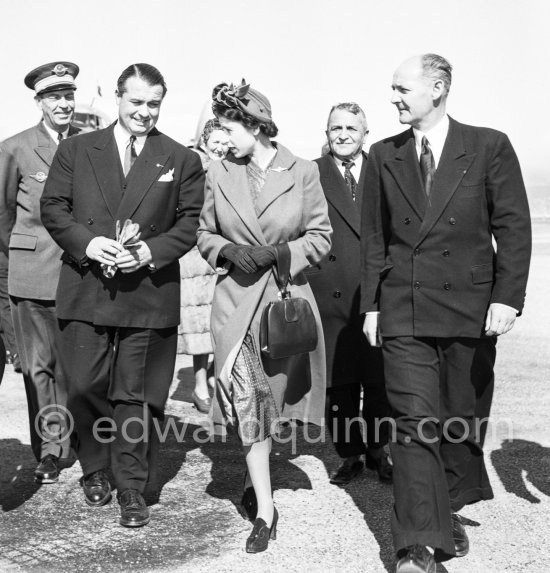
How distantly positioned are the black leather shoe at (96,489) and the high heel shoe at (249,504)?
27.5 inches

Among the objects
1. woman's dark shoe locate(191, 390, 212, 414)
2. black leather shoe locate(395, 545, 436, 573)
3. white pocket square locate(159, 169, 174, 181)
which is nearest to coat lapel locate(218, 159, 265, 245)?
white pocket square locate(159, 169, 174, 181)

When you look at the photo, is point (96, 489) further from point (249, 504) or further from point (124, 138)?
point (124, 138)

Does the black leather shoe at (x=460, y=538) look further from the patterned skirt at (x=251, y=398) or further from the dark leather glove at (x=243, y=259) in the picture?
the dark leather glove at (x=243, y=259)

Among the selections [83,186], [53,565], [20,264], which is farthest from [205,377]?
[53,565]

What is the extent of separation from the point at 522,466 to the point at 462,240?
1.92 m

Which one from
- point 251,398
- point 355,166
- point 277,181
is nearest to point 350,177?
point 355,166

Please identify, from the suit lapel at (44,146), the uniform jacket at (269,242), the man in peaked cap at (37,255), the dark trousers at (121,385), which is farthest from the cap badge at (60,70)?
the dark trousers at (121,385)

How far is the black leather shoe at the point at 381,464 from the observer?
5.91m

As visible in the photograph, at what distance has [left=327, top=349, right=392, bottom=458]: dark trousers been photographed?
6062 millimetres

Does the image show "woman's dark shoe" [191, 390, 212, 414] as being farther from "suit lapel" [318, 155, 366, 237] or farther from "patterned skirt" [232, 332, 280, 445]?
"patterned skirt" [232, 332, 280, 445]

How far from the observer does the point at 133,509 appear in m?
5.15

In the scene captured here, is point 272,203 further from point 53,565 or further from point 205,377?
point 205,377

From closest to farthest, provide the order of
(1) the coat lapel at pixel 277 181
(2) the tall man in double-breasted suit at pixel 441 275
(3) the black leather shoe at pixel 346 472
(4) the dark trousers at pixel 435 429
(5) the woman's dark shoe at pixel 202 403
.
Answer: (4) the dark trousers at pixel 435 429
(2) the tall man in double-breasted suit at pixel 441 275
(1) the coat lapel at pixel 277 181
(3) the black leather shoe at pixel 346 472
(5) the woman's dark shoe at pixel 202 403

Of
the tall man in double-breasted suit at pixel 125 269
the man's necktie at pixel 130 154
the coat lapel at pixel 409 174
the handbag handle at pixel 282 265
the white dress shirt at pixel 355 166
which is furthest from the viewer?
the white dress shirt at pixel 355 166
